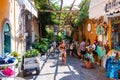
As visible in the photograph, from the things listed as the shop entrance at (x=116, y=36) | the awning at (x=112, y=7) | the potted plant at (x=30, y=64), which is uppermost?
the awning at (x=112, y=7)

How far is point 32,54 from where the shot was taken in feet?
37.9

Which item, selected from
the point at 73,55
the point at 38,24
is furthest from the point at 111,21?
the point at 38,24

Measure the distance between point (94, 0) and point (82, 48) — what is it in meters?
7.84

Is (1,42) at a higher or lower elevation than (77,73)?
higher

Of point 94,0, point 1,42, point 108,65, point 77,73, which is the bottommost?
point 77,73

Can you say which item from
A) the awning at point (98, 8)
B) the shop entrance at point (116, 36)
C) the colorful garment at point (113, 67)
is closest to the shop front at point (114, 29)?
the shop entrance at point (116, 36)

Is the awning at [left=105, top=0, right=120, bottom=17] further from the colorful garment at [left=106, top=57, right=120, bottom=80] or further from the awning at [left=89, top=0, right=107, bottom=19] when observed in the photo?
the colorful garment at [left=106, top=57, right=120, bottom=80]

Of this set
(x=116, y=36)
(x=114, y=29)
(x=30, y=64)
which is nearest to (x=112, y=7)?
(x=116, y=36)

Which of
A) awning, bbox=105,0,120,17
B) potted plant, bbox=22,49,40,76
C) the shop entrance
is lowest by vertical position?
potted plant, bbox=22,49,40,76

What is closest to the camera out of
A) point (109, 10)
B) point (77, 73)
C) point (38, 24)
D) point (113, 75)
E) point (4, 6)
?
point (109, 10)

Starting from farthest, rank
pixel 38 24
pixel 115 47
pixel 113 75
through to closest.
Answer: pixel 38 24, pixel 115 47, pixel 113 75

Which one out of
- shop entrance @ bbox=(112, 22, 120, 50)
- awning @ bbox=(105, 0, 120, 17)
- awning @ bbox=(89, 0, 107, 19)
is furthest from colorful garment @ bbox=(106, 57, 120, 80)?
shop entrance @ bbox=(112, 22, 120, 50)

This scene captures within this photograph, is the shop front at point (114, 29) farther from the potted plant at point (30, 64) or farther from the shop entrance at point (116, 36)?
the potted plant at point (30, 64)

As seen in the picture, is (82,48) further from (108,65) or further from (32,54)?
(108,65)
